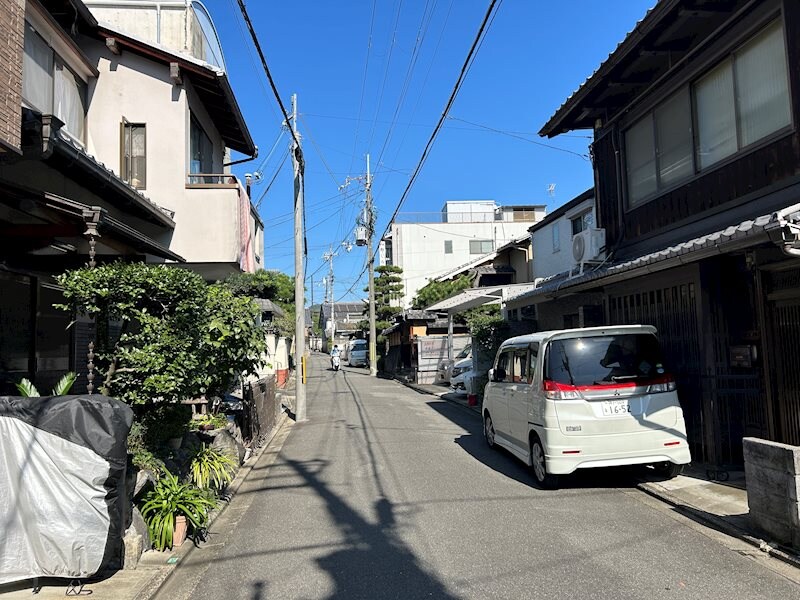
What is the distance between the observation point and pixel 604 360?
724cm

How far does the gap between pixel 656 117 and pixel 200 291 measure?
7973 mm

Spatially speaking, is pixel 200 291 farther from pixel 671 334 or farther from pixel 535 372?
pixel 671 334

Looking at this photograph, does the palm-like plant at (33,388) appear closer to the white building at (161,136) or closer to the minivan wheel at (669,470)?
the white building at (161,136)

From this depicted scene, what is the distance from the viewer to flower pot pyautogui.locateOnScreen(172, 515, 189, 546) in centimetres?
542

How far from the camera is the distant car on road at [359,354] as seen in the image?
155 ft

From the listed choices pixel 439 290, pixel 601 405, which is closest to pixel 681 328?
pixel 601 405

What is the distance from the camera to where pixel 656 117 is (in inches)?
396

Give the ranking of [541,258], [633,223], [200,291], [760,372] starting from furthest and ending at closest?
[541,258] → [633,223] → [760,372] → [200,291]

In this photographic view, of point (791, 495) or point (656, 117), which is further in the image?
point (656, 117)

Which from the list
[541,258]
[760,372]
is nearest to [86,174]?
[760,372]

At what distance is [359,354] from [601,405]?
4149 cm

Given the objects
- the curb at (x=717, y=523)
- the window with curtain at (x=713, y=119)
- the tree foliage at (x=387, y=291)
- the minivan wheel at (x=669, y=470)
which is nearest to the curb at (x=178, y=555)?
the curb at (x=717, y=523)

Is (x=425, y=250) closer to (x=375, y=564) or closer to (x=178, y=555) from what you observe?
(x=178, y=555)

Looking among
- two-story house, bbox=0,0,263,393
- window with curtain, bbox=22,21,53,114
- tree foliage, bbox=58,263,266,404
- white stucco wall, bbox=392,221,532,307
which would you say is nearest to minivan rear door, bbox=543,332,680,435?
tree foliage, bbox=58,263,266,404
